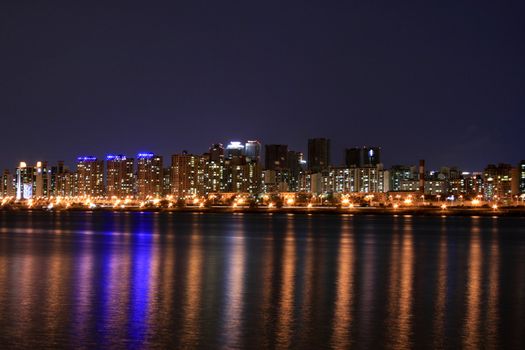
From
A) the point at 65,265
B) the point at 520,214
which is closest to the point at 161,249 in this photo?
the point at 65,265

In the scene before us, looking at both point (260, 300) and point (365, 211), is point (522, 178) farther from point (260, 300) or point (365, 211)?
point (260, 300)

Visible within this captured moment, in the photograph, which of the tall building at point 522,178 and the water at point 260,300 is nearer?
the water at point 260,300

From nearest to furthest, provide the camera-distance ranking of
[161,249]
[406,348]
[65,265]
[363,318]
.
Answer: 1. [406,348]
2. [363,318]
3. [65,265]
4. [161,249]

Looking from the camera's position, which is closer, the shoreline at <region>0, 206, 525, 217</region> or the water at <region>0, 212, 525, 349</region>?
the water at <region>0, 212, 525, 349</region>

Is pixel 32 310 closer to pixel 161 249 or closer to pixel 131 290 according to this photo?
pixel 131 290

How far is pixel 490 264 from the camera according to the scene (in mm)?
35656

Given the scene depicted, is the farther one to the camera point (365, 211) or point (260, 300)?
point (365, 211)

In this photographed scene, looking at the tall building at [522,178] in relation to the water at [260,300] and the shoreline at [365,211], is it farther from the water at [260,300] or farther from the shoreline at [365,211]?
the water at [260,300]

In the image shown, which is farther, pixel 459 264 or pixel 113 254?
pixel 113 254

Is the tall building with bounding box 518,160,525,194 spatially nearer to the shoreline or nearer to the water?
the shoreline

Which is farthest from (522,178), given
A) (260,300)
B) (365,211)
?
(260,300)

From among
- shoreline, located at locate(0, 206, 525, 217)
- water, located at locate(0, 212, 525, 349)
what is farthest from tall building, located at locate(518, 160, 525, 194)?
water, located at locate(0, 212, 525, 349)

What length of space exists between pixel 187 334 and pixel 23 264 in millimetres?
18861

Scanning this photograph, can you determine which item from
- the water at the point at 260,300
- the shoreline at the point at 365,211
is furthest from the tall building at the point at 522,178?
the water at the point at 260,300
